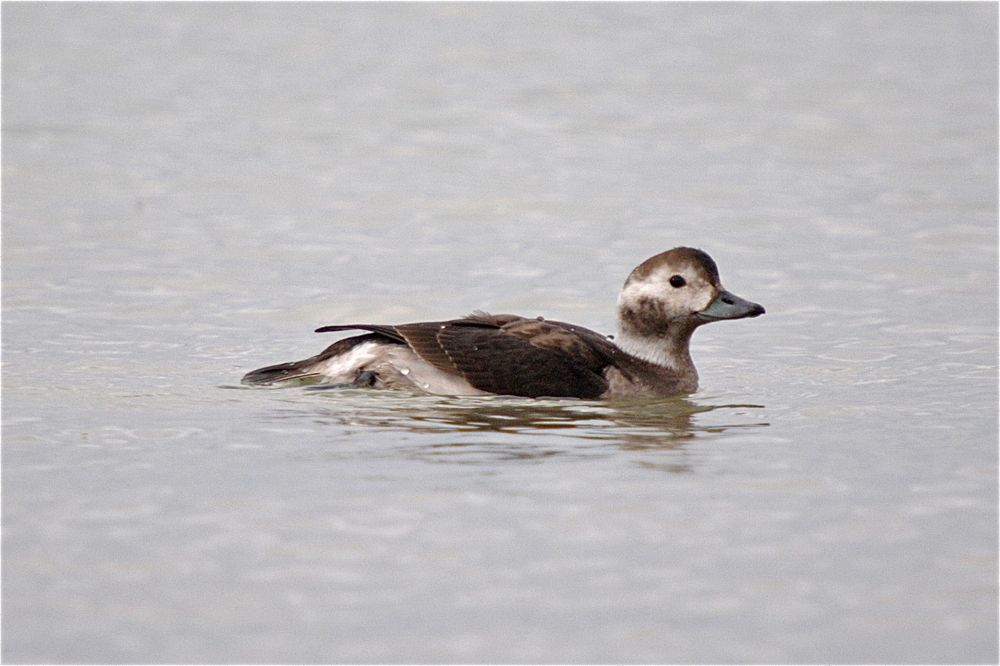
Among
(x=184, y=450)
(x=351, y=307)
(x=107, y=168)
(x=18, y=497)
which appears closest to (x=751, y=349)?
(x=351, y=307)

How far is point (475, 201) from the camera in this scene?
15.4m

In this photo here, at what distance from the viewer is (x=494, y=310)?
11875mm

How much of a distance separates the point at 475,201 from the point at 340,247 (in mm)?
2038

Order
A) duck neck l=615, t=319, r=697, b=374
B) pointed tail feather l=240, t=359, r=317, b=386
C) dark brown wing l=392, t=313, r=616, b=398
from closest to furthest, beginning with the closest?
dark brown wing l=392, t=313, r=616, b=398 → pointed tail feather l=240, t=359, r=317, b=386 → duck neck l=615, t=319, r=697, b=374

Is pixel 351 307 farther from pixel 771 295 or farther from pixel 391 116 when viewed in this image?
pixel 391 116

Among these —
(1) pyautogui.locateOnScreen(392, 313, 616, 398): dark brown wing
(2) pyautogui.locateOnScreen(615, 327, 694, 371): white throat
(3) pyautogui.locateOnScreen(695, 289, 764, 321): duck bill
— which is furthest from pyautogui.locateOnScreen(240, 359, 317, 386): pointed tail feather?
(3) pyautogui.locateOnScreen(695, 289, 764, 321): duck bill

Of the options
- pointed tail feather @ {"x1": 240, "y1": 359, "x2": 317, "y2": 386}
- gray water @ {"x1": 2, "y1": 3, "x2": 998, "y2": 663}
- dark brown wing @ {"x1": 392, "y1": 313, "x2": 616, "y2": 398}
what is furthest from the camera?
pointed tail feather @ {"x1": 240, "y1": 359, "x2": 317, "y2": 386}

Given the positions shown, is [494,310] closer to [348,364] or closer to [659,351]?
[659,351]

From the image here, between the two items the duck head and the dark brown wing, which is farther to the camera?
the duck head

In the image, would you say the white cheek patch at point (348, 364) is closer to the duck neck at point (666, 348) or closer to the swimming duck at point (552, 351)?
the swimming duck at point (552, 351)

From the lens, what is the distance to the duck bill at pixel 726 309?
9164 millimetres

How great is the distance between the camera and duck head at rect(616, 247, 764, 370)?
9.16 metres

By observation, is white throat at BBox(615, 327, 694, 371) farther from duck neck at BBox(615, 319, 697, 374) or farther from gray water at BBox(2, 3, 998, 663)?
gray water at BBox(2, 3, 998, 663)

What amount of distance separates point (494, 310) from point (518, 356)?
300 cm
